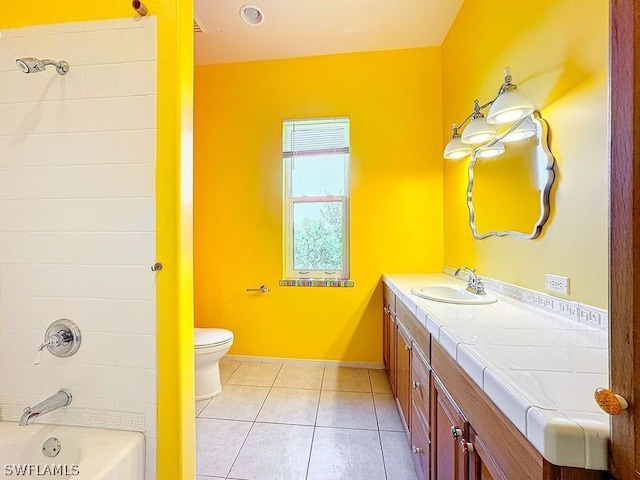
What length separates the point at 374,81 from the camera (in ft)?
8.46

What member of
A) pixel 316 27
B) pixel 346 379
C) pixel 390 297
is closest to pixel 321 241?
pixel 390 297

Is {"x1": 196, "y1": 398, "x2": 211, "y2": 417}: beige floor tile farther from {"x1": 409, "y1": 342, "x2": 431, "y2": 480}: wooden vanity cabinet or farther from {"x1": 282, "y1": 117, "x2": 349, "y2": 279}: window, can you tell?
{"x1": 409, "y1": 342, "x2": 431, "y2": 480}: wooden vanity cabinet

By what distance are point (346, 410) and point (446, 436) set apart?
3.67 ft

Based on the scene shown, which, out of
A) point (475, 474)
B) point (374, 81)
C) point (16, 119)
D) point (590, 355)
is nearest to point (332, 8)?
point (374, 81)

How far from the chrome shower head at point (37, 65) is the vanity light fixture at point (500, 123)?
6.16ft

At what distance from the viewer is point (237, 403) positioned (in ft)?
6.64

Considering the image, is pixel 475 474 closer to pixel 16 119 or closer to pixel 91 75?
pixel 91 75

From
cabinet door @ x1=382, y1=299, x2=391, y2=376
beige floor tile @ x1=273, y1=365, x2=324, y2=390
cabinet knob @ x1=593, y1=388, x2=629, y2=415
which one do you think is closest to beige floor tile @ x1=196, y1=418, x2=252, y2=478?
beige floor tile @ x1=273, y1=365, x2=324, y2=390

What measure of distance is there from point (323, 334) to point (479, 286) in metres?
1.48

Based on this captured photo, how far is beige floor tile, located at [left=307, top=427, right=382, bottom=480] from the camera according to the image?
141 cm

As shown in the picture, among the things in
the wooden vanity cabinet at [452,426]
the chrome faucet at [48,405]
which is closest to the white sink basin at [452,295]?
the wooden vanity cabinet at [452,426]

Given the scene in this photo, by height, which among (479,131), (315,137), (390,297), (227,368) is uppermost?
(315,137)

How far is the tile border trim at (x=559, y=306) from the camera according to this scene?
0.99 m

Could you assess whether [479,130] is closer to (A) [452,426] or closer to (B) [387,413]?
(A) [452,426]
